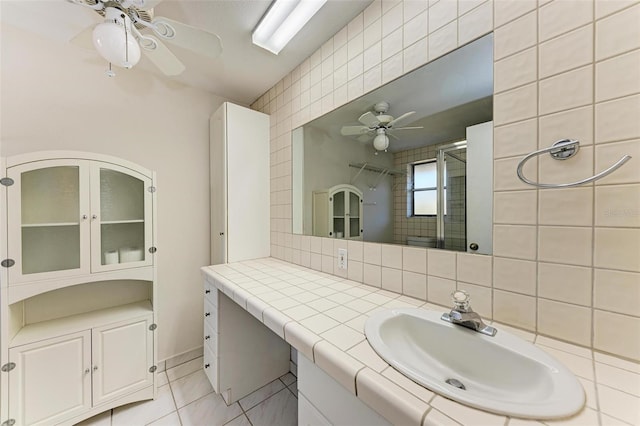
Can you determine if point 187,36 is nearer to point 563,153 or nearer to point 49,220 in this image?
point 49,220

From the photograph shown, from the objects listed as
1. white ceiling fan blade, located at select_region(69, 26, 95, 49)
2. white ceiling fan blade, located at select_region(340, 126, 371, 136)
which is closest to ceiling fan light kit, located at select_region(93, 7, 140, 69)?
white ceiling fan blade, located at select_region(69, 26, 95, 49)

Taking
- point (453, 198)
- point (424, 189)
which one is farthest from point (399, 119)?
point (453, 198)

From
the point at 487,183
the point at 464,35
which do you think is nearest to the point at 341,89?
the point at 464,35

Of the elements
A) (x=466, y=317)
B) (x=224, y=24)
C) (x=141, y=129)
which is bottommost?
(x=466, y=317)

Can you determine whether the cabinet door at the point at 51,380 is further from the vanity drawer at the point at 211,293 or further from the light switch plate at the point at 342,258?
the light switch plate at the point at 342,258

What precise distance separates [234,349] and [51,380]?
880mm

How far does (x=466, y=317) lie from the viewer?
2.41 feet

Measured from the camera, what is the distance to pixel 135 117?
171 centimetres

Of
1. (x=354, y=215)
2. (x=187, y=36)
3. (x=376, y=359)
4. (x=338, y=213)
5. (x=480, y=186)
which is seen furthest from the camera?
(x=338, y=213)

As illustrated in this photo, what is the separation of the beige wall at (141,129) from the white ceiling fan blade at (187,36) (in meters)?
0.92

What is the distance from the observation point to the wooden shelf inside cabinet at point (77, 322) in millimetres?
1186

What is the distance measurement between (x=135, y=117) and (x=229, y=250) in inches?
47.5

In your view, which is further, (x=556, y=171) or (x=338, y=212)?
(x=338, y=212)

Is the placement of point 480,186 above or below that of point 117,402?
above
